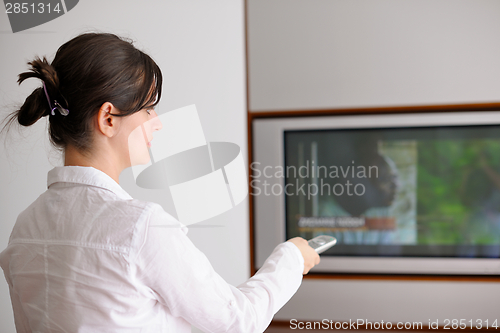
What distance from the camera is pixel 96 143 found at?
0.47 metres

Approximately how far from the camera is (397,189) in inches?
42.2

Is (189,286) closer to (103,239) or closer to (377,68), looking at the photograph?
(103,239)

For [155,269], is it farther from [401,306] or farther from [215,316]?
[401,306]

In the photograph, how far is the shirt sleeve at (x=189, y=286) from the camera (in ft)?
1.30

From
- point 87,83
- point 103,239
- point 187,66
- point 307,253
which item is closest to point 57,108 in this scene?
point 87,83

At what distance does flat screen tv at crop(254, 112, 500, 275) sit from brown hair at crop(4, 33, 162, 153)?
2.20ft

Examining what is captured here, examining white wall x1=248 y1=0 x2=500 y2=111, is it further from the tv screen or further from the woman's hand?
the woman's hand

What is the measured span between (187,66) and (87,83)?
1.88ft

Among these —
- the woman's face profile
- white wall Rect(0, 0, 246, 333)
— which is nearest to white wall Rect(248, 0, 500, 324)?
white wall Rect(0, 0, 246, 333)

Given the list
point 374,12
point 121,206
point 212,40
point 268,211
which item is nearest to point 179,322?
point 121,206

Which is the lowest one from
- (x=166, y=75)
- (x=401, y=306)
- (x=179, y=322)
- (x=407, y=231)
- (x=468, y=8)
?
(x=401, y=306)

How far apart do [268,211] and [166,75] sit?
519 mm

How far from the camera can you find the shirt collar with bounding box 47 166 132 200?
44 centimetres

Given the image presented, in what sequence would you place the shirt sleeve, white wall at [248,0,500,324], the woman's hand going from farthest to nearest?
white wall at [248,0,500,324]
the woman's hand
the shirt sleeve
